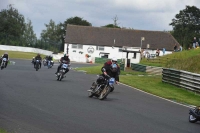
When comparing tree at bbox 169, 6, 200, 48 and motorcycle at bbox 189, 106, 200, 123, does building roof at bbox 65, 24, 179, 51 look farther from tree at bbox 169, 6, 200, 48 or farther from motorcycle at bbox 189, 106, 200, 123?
motorcycle at bbox 189, 106, 200, 123

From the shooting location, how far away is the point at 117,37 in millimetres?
103250

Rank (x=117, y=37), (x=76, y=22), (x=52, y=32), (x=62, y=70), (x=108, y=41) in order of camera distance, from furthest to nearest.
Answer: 1. (x=52, y=32)
2. (x=76, y=22)
3. (x=117, y=37)
4. (x=108, y=41)
5. (x=62, y=70)

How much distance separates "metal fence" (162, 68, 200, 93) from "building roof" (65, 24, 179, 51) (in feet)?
225

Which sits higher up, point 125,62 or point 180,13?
point 180,13

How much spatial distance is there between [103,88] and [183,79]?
10440 mm

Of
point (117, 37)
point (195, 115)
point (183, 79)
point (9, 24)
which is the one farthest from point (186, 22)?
point (195, 115)

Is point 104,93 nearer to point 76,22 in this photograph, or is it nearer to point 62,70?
point 62,70

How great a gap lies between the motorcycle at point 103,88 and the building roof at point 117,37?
81721 mm

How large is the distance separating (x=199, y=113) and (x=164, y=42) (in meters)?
89.6

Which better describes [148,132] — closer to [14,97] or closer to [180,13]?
[14,97]

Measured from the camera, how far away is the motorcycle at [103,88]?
18.5 m

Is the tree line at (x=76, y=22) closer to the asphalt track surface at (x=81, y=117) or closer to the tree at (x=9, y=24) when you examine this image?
the tree at (x=9, y=24)

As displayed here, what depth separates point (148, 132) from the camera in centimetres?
1121

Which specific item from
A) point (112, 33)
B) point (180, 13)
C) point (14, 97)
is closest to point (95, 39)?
point (112, 33)
